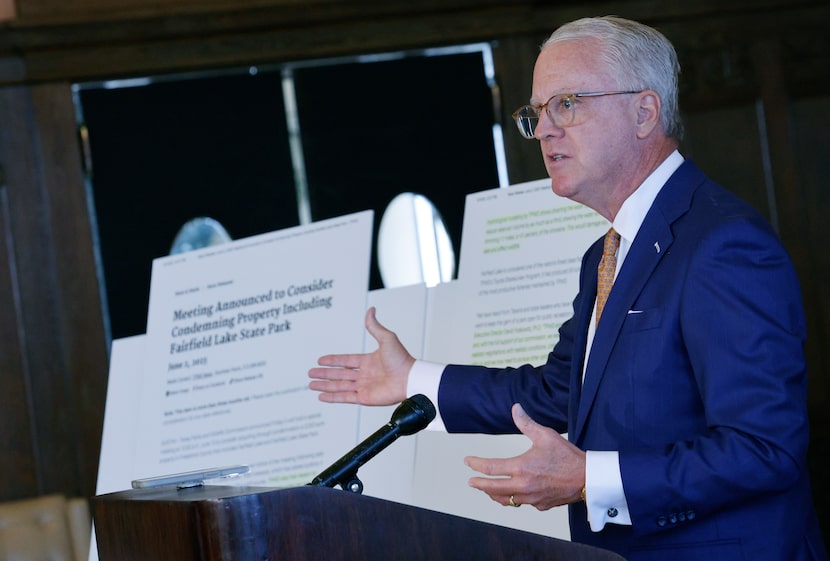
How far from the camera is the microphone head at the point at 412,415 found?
1.74m

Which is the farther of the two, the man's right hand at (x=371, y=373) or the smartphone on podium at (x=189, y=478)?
the man's right hand at (x=371, y=373)

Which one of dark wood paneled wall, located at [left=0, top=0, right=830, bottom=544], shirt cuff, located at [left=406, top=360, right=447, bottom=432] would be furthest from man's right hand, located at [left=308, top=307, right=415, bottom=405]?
dark wood paneled wall, located at [left=0, top=0, right=830, bottom=544]

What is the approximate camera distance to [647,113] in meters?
2.16

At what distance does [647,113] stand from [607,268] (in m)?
0.32

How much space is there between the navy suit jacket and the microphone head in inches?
12.9

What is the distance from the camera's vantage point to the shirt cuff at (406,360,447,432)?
8.23 feet

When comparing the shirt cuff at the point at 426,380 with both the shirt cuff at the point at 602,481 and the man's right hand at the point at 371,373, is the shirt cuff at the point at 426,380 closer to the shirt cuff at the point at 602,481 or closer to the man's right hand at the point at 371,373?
the man's right hand at the point at 371,373

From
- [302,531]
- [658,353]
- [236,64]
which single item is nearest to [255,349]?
[658,353]

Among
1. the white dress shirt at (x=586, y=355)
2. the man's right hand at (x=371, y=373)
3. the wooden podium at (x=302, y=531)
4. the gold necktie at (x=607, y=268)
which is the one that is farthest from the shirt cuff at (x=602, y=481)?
the man's right hand at (x=371, y=373)

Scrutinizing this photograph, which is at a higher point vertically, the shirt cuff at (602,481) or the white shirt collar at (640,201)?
the white shirt collar at (640,201)

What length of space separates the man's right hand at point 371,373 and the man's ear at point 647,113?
793 mm

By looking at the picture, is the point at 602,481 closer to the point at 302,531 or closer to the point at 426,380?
the point at 302,531

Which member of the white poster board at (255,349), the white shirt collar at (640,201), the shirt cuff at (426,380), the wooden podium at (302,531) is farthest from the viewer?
the white poster board at (255,349)

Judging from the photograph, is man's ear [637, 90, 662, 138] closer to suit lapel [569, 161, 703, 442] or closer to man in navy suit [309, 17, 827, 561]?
man in navy suit [309, 17, 827, 561]
